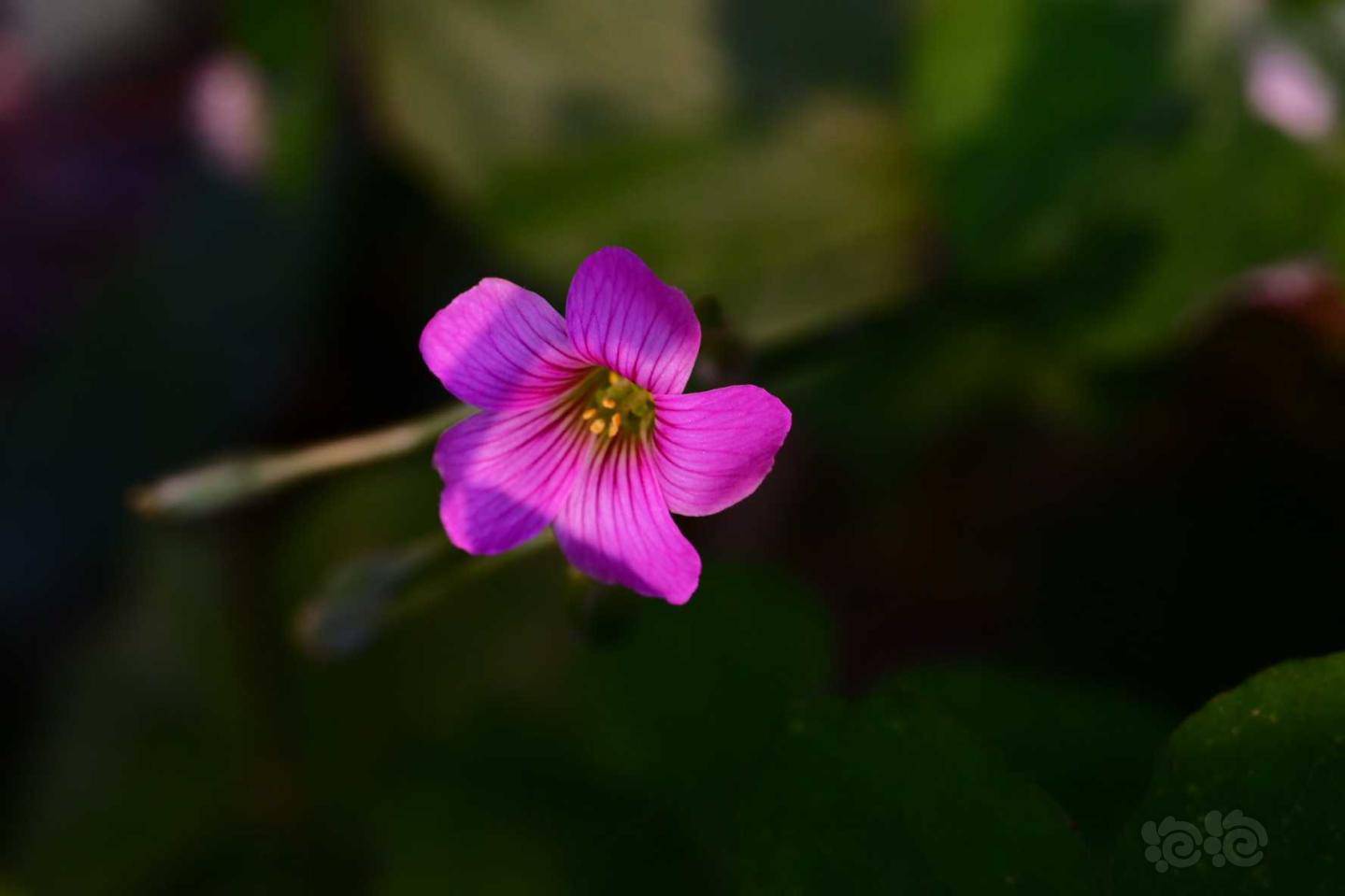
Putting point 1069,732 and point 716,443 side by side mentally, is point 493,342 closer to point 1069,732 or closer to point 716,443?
point 716,443

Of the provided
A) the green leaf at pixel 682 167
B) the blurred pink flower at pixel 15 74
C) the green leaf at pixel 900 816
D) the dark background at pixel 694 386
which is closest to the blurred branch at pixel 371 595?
the dark background at pixel 694 386

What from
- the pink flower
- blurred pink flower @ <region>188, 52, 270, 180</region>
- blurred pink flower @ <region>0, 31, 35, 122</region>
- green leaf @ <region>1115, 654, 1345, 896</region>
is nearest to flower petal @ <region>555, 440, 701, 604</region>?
the pink flower

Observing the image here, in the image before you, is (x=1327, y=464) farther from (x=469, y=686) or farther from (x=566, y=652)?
(x=469, y=686)

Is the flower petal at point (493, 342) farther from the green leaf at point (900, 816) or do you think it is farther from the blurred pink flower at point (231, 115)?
the blurred pink flower at point (231, 115)

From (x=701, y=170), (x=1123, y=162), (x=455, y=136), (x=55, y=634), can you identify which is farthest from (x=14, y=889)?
(x=1123, y=162)

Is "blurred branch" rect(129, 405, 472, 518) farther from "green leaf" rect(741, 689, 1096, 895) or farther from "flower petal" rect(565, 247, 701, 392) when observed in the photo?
"green leaf" rect(741, 689, 1096, 895)

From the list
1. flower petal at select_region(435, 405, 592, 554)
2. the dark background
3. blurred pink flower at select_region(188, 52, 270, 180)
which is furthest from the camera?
blurred pink flower at select_region(188, 52, 270, 180)
